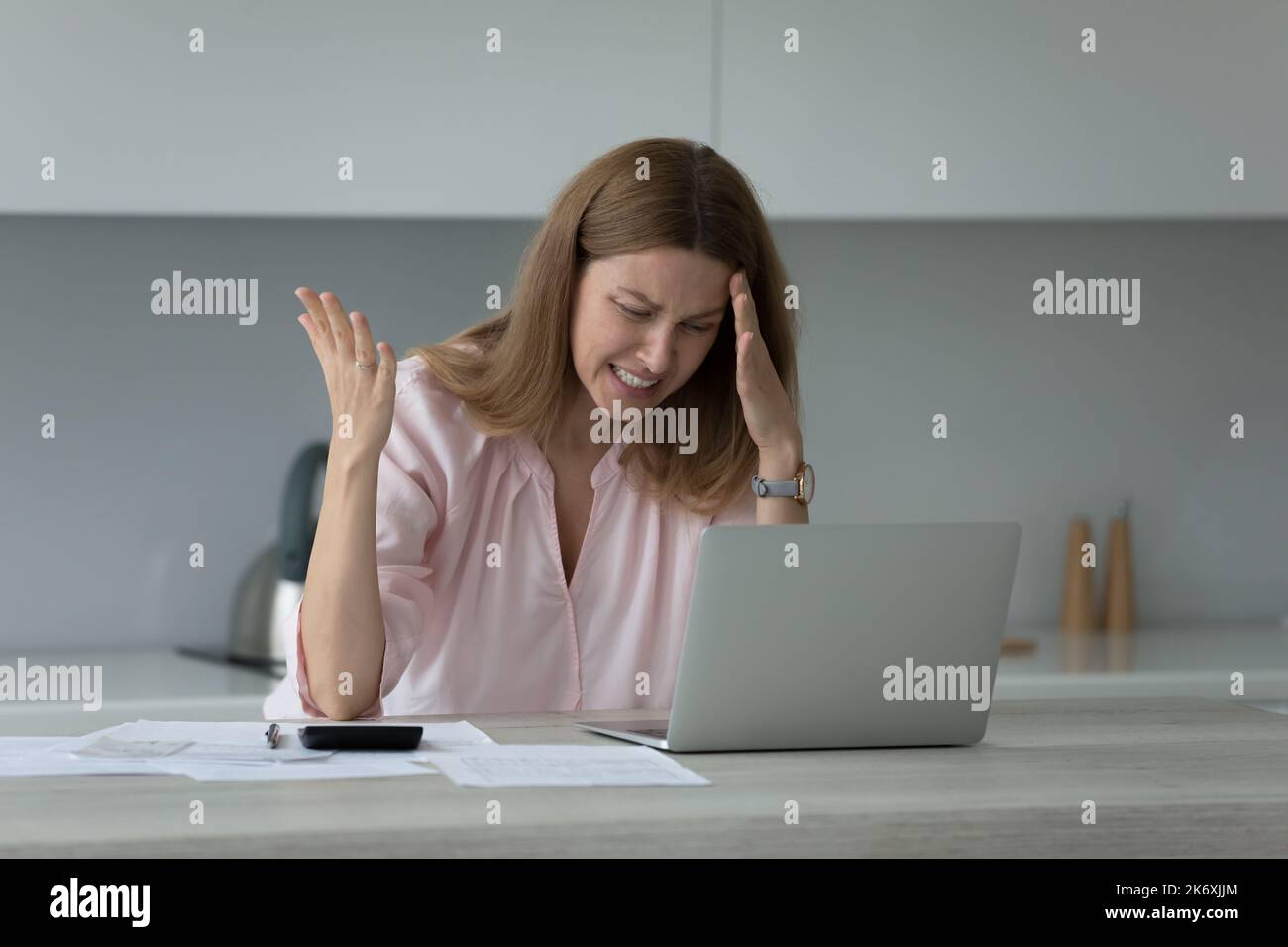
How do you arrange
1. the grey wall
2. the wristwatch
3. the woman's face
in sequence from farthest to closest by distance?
the grey wall, the wristwatch, the woman's face

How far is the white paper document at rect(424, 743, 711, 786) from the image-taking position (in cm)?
100

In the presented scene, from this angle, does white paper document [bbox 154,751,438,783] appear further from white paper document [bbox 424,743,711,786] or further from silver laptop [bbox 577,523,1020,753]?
silver laptop [bbox 577,523,1020,753]

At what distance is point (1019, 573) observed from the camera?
2979 millimetres

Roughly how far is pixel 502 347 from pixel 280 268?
1.14m

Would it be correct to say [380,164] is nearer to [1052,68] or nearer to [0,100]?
[0,100]

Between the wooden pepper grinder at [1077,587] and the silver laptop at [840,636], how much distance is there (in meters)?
1.78

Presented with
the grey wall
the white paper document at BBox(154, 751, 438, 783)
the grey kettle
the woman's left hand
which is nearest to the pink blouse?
the woman's left hand

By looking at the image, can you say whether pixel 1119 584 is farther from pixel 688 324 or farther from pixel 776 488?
pixel 688 324

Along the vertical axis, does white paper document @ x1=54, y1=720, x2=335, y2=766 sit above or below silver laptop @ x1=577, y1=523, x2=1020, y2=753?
below

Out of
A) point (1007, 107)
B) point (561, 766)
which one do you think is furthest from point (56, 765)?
point (1007, 107)

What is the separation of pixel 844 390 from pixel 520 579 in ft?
4.55

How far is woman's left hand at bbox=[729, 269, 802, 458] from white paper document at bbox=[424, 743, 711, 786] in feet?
2.11

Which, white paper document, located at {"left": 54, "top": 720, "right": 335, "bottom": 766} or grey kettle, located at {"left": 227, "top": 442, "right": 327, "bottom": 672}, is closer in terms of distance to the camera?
white paper document, located at {"left": 54, "top": 720, "right": 335, "bottom": 766}

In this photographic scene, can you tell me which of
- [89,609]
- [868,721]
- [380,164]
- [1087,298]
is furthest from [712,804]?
[1087,298]
